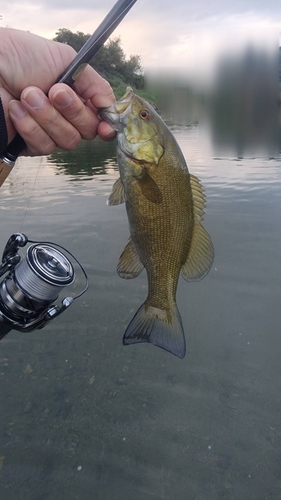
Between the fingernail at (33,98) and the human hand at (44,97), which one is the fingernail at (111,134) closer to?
the human hand at (44,97)

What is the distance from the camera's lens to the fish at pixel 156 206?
74.9 inches

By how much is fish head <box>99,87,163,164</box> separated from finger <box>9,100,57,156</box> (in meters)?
0.40

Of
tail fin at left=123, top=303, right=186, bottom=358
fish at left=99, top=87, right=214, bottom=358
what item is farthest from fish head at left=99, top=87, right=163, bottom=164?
tail fin at left=123, top=303, right=186, bottom=358

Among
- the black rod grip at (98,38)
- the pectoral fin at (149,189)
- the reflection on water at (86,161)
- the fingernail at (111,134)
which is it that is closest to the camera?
the black rod grip at (98,38)

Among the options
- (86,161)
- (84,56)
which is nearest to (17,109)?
(84,56)

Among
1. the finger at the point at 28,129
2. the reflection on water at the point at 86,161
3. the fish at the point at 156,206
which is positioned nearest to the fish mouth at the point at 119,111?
the fish at the point at 156,206

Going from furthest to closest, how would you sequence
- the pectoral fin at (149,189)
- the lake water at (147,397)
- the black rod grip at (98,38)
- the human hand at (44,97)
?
1. the lake water at (147,397)
2. the human hand at (44,97)
3. the pectoral fin at (149,189)
4. the black rod grip at (98,38)

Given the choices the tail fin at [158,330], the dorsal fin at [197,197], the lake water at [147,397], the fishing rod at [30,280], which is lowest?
the lake water at [147,397]

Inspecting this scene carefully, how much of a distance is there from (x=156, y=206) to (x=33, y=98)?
2.64 ft

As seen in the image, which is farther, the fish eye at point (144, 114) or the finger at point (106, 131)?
the finger at point (106, 131)

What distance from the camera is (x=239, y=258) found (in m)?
6.16

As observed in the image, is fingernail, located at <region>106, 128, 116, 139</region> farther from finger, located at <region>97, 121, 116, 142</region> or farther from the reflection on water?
the reflection on water

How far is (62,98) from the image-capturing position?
193 centimetres

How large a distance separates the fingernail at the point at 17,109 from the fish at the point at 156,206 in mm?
405
